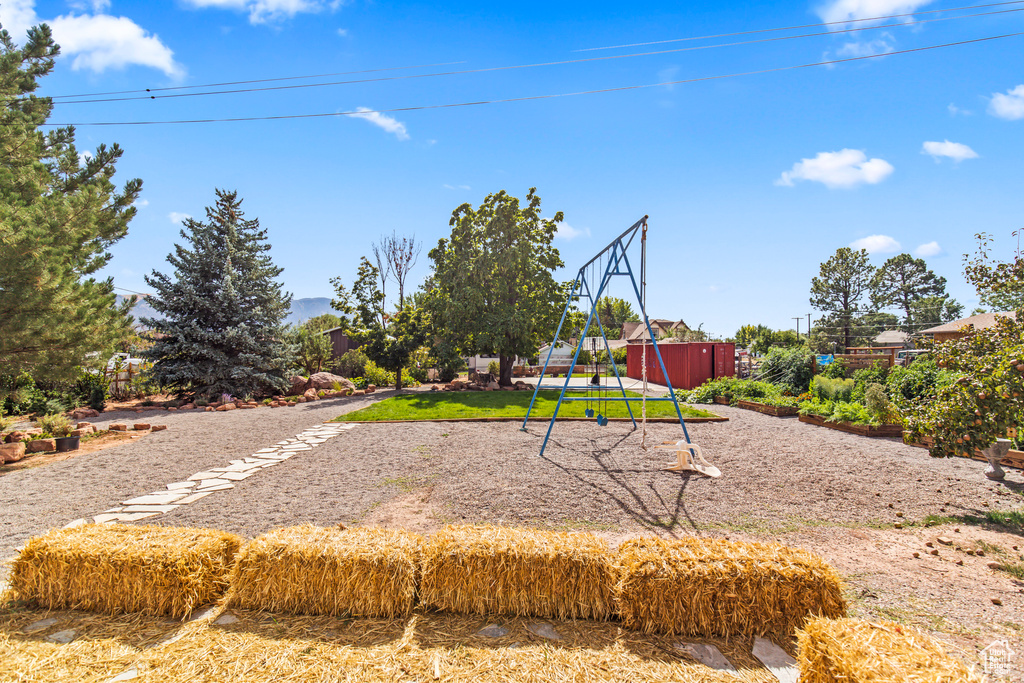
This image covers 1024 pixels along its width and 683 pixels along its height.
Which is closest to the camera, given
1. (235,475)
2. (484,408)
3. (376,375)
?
(235,475)

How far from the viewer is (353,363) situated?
73.8 ft

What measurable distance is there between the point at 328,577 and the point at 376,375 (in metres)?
18.7

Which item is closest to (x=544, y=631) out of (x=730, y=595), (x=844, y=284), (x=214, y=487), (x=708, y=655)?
(x=708, y=655)

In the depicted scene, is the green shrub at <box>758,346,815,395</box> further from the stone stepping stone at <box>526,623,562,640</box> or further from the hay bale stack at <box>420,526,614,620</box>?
the stone stepping stone at <box>526,623,562,640</box>

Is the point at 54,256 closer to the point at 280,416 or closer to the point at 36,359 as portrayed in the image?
the point at 36,359

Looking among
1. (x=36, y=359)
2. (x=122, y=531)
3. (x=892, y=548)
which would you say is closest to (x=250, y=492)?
(x=122, y=531)

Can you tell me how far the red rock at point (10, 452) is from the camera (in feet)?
25.5

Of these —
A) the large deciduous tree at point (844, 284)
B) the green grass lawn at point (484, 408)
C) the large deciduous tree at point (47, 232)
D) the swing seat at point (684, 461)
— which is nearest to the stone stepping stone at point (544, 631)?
the swing seat at point (684, 461)

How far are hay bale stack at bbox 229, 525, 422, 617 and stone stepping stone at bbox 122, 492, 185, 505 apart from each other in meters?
3.26

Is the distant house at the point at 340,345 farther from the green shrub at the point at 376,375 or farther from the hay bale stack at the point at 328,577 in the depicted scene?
the hay bale stack at the point at 328,577

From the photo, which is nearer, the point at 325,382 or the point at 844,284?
the point at 325,382

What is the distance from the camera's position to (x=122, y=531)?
346 centimetres

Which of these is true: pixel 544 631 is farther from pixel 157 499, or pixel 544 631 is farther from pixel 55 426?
pixel 55 426

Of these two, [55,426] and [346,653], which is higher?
[55,426]
